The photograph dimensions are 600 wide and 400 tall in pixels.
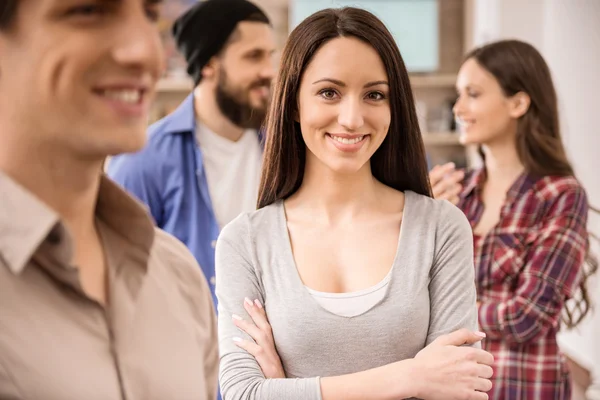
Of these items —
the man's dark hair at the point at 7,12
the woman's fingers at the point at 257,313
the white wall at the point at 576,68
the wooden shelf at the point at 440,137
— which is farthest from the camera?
the wooden shelf at the point at 440,137

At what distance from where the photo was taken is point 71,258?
0.77m

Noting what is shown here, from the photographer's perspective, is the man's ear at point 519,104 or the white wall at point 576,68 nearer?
the man's ear at point 519,104

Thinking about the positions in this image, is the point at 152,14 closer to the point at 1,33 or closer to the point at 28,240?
the point at 1,33

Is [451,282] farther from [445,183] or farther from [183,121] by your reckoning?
[183,121]

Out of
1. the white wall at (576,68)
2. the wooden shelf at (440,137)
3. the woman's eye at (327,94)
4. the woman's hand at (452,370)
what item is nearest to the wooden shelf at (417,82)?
the wooden shelf at (440,137)

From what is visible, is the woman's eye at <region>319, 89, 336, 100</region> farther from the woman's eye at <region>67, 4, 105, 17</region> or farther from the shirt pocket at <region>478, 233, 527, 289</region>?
the shirt pocket at <region>478, 233, 527, 289</region>

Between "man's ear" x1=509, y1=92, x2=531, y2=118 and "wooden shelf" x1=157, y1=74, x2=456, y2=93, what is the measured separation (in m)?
4.20

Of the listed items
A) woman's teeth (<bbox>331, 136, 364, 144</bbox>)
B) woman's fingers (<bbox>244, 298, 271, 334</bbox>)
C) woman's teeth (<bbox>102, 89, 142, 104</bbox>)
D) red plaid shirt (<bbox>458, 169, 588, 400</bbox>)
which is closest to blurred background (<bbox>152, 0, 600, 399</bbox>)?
red plaid shirt (<bbox>458, 169, 588, 400</bbox>)

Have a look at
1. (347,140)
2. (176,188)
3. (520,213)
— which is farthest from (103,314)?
(520,213)

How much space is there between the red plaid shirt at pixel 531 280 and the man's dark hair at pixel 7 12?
187cm

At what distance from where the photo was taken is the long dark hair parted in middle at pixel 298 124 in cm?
162

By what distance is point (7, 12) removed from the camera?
731mm

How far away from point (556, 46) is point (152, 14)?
459 centimetres

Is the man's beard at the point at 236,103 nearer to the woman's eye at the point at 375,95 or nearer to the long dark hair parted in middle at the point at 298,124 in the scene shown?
the long dark hair parted in middle at the point at 298,124
